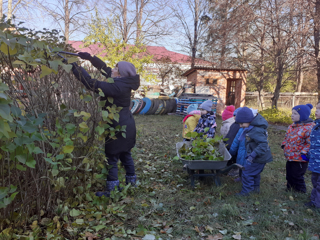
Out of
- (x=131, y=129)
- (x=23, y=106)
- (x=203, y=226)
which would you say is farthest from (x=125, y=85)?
(x=203, y=226)

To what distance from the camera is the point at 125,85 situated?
118 inches

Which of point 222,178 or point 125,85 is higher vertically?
point 125,85

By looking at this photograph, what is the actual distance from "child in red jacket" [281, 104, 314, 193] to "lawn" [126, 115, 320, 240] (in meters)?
0.30

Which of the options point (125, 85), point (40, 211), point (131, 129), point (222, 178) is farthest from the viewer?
point (222, 178)

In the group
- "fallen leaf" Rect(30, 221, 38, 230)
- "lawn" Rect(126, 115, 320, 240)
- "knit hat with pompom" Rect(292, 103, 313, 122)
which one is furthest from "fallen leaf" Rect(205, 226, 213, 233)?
"knit hat with pompom" Rect(292, 103, 313, 122)

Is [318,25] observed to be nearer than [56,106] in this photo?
No

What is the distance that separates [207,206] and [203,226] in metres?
0.51

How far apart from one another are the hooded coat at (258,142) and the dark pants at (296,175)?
404 millimetres

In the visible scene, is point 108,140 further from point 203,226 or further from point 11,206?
point 203,226

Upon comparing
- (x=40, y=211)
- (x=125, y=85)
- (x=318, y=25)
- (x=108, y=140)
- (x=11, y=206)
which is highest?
(x=318, y=25)

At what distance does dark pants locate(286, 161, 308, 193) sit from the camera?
12.2 ft

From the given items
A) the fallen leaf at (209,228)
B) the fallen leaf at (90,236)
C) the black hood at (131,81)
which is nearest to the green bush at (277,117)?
the fallen leaf at (209,228)

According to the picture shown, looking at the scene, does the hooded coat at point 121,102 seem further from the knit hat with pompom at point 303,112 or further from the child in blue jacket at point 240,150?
the knit hat with pompom at point 303,112

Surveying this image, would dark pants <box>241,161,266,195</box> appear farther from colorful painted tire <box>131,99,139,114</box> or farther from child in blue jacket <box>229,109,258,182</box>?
colorful painted tire <box>131,99,139,114</box>
